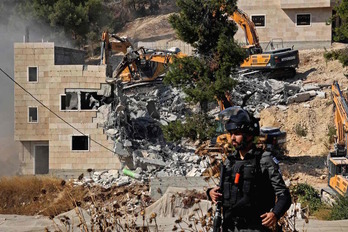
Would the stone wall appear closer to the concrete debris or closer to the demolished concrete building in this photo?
the demolished concrete building

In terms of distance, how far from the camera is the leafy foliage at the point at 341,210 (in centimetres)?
1520

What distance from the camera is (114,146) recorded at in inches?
1062

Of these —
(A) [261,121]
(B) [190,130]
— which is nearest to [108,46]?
(A) [261,121]

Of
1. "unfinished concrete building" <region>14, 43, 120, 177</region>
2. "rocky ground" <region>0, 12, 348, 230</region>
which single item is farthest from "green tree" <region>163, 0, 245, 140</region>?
"unfinished concrete building" <region>14, 43, 120, 177</region>

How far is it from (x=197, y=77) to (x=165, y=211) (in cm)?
996

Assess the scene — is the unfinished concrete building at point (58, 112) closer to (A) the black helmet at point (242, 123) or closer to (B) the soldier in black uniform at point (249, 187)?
(A) the black helmet at point (242, 123)

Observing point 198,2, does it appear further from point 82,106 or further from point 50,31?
point 50,31

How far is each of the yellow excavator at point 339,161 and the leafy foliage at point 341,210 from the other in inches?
45.5

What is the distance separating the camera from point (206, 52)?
25531 millimetres

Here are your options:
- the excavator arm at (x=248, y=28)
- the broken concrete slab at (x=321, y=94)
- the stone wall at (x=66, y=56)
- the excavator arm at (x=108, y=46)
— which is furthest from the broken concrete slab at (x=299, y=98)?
the stone wall at (x=66, y=56)

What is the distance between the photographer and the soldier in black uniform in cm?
671

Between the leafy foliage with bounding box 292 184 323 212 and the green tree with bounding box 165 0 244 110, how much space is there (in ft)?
17.8

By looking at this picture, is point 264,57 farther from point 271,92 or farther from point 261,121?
point 261,121

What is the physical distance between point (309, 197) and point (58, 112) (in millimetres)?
12020
